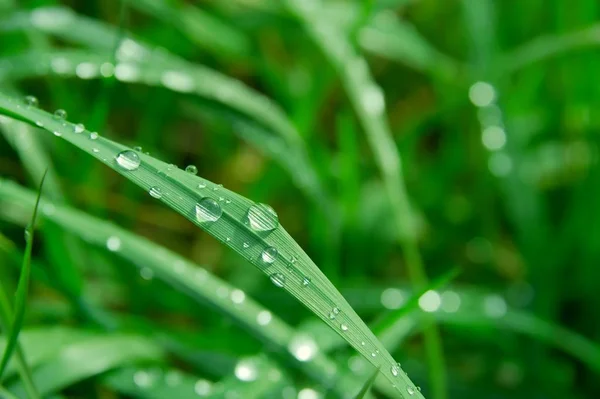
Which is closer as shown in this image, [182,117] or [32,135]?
[32,135]

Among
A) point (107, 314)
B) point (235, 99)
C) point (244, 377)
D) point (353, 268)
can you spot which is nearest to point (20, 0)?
point (235, 99)

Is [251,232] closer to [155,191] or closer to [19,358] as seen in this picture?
[155,191]

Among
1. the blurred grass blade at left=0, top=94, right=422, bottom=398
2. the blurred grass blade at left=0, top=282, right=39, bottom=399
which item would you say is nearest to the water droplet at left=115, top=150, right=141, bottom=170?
the blurred grass blade at left=0, top=94, right=422, bottom=398

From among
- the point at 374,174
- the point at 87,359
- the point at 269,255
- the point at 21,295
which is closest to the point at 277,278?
the point at 269,255

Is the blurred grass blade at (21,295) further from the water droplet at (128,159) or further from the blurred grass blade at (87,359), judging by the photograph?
the blurred grass blade at (87,359)

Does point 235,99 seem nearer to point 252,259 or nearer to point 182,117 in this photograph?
point 182,117

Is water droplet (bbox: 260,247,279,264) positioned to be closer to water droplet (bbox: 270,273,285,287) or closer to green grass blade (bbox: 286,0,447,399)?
water droplet (bbox: 270,273,285,287)

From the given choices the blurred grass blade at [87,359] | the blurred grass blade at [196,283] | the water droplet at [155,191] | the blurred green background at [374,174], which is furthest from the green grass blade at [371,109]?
the water droplet at [155,191]
